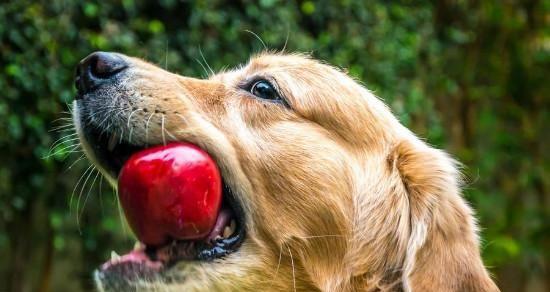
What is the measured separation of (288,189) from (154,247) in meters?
0.59

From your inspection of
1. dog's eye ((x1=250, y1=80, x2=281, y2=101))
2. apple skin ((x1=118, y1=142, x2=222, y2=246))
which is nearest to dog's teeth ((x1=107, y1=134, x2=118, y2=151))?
apple skin ((x1=118, y1=142, x2=222, y2=246))

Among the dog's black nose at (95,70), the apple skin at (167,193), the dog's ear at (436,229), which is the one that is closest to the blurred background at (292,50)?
the dog's black nose at (95,70)

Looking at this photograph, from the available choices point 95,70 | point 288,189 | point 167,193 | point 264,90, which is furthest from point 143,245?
point 264,90

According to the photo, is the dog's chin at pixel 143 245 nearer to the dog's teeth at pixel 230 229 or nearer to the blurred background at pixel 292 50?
the dog's teeth at pixel 230 229

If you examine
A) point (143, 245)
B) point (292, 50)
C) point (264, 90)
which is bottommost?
point (292, 50)

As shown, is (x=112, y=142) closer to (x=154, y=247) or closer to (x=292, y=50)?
(x=154, y=247)

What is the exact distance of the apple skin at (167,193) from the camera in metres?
3.39

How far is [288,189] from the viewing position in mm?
3719

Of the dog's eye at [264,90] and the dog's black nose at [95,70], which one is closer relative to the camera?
the dog's black nose at [95,70]

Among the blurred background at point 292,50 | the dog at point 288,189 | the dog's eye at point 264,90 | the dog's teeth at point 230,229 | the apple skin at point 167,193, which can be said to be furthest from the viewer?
the blurred background at point 292,50

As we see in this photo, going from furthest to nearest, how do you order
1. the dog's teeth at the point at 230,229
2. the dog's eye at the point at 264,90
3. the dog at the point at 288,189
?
the dog's eye at the point at 264,90
the dog's teeth at the point at 230,229
the dog at the point at 288,189

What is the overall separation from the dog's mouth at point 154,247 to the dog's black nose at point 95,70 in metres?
0.17

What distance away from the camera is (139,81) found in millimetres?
3674

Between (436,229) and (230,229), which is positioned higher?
(436,229)
